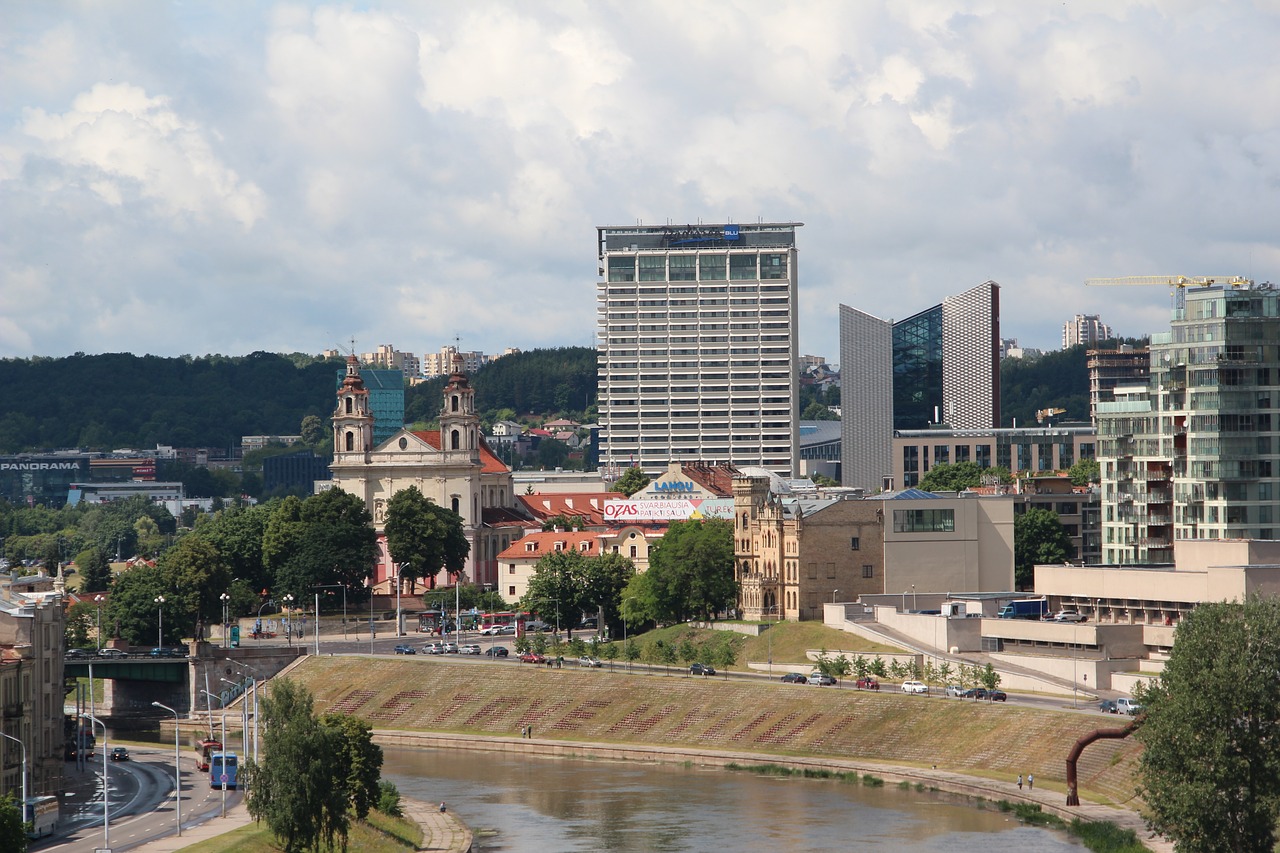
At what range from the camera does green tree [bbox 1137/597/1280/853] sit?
3590 inches

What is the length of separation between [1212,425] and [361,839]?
7847cm

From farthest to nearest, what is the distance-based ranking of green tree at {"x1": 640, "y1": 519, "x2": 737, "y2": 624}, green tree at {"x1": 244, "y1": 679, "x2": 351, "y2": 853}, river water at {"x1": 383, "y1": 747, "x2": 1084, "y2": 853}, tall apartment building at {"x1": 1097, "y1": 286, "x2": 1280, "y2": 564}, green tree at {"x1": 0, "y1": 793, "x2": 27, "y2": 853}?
green tree at {"x1": 640, "y1": 519, "x2": 737, "y2": 624}
tall apartment building at {"x1": 1097, "y1": 286, "x2": 1280, "y2": 564}
river water at {"x1": 383, "y1": 747, "x2": 1084, "y2": 853}
green tree at {"x1": 244, "y1": 679, "x2": 351, "y2": 853}
green tree at {"x1": 0, "y1": 793, "x2": 27, "y2": 853}

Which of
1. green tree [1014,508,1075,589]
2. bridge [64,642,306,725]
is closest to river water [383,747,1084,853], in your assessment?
bridge [64,642,306,725]

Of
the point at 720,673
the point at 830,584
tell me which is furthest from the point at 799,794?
the point at 830,584

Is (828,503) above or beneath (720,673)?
above

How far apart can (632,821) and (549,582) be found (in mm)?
74220

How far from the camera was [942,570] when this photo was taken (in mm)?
178375

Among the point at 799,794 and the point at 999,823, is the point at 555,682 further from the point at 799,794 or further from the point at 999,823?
the point at 999,823

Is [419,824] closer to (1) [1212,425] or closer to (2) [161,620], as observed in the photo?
(1) [1212,425]

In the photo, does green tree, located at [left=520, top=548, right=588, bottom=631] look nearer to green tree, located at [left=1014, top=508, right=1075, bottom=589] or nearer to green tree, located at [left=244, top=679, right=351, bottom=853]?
green tree, located at [left=1014, top=508, right=1075, bottom=589]

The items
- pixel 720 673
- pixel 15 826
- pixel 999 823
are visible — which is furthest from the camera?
pixel 720 673

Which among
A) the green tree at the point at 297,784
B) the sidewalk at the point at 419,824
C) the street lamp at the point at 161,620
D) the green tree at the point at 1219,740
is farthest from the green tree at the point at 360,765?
the street lamp at the point at 161,620

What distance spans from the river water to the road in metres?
14.2

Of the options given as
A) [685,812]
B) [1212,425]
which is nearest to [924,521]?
[1212,425]
